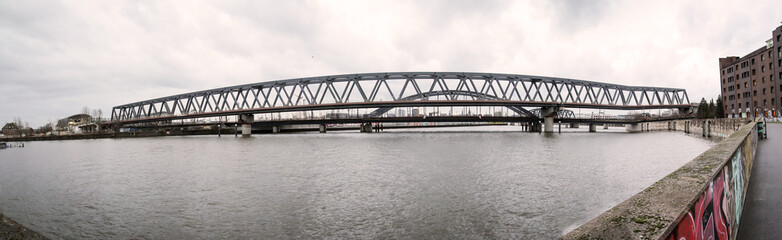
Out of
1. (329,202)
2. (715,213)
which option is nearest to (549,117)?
(329,202)

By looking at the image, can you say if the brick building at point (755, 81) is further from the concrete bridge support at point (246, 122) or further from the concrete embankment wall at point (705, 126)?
the concrete bridge support at point (246, 122)

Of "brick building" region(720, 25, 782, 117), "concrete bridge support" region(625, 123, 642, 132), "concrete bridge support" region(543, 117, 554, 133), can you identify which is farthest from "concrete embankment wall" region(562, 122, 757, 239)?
"concrete bridge support" region(625, 123, 642, 132)

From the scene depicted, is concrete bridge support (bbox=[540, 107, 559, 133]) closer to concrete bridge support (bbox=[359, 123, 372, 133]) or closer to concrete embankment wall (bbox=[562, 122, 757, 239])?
concrete bridge support (bbox=[359, 123, 372, 133])

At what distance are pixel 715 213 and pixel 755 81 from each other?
121 metres

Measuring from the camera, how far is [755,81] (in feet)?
281

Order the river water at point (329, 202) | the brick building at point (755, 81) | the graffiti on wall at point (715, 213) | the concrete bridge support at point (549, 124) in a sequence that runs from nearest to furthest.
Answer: the graffiti on wall at point (715, 213) → the river water at point (329, 202) → the brick building at point (755, 81) → the concrete bridge support at point (549, 124)

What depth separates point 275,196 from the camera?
13.4m

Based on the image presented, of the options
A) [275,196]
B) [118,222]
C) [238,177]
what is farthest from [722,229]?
[238,177]

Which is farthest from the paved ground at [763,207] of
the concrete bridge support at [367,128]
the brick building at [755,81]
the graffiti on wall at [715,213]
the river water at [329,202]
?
the concrete bridge support at [367,128]

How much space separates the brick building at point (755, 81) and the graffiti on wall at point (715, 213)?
90.7 m

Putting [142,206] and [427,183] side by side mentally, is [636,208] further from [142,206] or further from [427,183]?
[142,206]

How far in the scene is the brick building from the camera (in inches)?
3007

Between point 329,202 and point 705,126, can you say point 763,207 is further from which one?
point 705,126

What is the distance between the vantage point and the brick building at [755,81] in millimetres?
76375
